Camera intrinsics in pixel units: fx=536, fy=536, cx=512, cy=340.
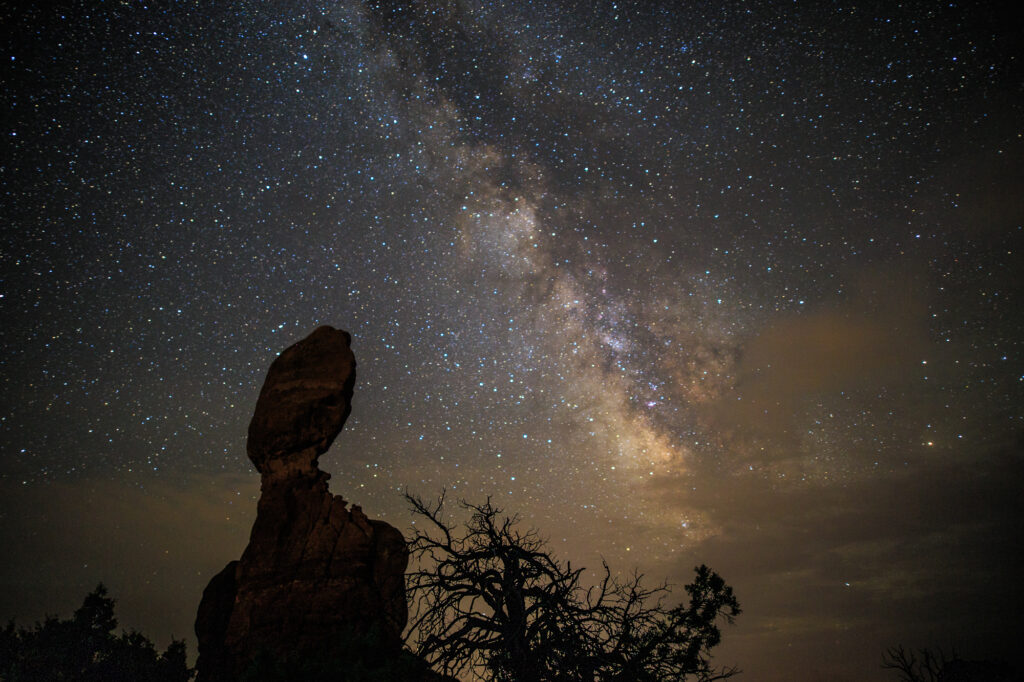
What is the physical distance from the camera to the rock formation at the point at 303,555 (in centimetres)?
1386

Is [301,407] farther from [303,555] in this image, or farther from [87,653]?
[87,653]

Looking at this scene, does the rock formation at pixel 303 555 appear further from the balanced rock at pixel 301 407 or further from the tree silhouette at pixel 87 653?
the tree silhouette at pixel 87 653

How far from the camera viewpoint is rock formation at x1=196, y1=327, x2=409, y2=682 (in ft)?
45.5

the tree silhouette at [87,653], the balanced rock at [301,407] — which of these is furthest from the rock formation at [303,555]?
the tree silhouette at [87,653]

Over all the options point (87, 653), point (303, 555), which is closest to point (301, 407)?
point (303, 555)

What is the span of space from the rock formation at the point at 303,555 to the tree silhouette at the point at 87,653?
919 cm

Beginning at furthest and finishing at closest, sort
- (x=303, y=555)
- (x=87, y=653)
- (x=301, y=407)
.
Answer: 1. (x=87, y=653)
2. (x=301, y=407)
3. (x=303, y=555)

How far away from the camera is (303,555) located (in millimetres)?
14922

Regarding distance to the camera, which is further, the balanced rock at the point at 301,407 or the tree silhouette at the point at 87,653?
the tree silhouette at the point at 87,653

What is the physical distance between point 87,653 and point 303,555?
23340 mm

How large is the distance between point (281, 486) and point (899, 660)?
16.3 m

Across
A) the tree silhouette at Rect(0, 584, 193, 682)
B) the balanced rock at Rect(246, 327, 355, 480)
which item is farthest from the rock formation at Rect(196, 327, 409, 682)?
the tree silhouette at Rect(0, 584, 193, 682)

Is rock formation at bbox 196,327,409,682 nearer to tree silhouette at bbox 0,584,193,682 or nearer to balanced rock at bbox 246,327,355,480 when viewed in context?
balanced rock at bbox 246,327,355,480

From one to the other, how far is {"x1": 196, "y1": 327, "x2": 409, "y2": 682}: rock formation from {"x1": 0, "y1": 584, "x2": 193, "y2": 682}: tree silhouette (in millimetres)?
9191
